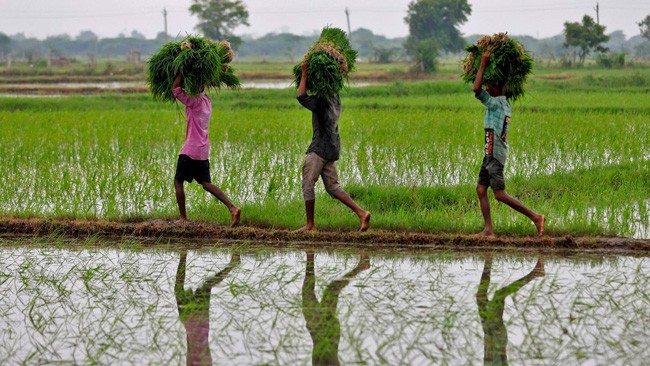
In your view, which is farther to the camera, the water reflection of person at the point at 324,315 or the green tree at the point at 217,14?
the green tree at the point at 217,14

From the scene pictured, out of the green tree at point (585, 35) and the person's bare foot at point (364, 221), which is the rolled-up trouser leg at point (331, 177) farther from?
the green tree at point (585, 35)

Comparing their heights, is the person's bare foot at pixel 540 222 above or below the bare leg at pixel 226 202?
below

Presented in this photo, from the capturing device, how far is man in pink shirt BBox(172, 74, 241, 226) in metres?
5.99

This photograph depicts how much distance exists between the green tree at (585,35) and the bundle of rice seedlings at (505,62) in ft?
93.3

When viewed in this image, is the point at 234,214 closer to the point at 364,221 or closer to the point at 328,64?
the point at 364,221

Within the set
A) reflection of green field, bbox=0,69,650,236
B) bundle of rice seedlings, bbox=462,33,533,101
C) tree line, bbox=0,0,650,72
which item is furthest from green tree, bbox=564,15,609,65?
bundle of rice seedlings, bbox=462,33,533,101

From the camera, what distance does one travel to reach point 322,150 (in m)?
5.81

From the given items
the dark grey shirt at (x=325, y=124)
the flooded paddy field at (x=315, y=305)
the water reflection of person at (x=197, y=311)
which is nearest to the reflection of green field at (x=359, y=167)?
the dark grey shirt at (x=325, y=124)

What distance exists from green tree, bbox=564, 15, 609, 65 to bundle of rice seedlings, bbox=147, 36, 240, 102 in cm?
Result: 2850

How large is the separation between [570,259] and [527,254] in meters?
0.28

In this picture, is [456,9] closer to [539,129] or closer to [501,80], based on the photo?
[539,129]

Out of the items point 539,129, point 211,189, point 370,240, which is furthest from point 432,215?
point 539,129

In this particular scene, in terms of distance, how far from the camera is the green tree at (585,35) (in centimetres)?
3281

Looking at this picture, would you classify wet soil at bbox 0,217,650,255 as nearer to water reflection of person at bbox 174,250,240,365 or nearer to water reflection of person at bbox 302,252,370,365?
water reflection of person at bbox 302,252,370,365
